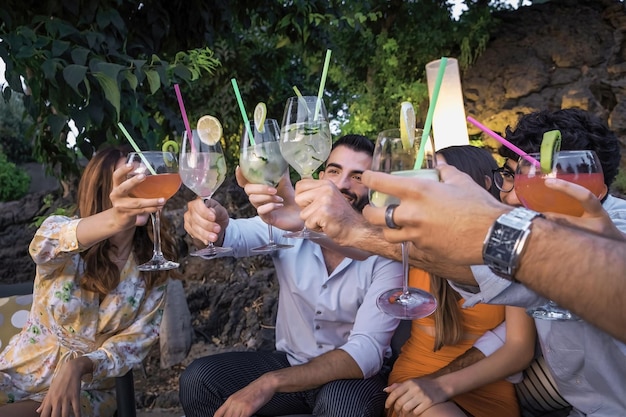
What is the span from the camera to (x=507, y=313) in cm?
198

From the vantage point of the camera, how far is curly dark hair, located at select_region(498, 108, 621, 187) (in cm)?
195

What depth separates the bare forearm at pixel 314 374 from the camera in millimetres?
2137

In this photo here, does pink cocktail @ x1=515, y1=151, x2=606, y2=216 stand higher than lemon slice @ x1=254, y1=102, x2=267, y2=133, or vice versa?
lemon slice @ x1=254, y1=102, x2=267, y2=133

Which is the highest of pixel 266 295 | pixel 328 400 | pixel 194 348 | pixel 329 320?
pixel 329 320

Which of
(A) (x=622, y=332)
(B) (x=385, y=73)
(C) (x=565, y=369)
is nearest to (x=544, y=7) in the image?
(B) (x=385, y=73)

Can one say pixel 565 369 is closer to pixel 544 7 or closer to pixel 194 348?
pixel 194 348

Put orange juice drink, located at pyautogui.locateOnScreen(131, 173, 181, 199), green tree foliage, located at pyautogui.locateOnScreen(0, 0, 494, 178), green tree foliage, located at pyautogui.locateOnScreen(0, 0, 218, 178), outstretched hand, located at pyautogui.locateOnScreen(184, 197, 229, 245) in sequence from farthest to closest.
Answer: green tree foliage, located at pyautogui.locateOnScreen(0, 0, 494, 178)
green tree foliage, located at pyautogui.locateOnScreen(0, 0, 218, 178)
outstretched hand, located at pyautogui.locateOnScreen(184, 197, 229, 245)
orange juice drink, located at pyautogui.locateOnScreen(131, 173, 181, 199)

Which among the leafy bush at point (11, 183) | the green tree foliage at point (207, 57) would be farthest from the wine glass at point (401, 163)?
the leafy bush at point (11, 183)

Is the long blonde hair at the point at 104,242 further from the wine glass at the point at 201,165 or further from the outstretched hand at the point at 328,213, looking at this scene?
the outstretched hand at the point at 328,213

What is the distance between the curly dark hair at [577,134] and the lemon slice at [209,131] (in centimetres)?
107

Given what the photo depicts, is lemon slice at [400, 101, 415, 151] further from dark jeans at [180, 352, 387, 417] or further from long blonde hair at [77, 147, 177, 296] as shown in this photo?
long blonde hair at [77, 147, 177, 296]

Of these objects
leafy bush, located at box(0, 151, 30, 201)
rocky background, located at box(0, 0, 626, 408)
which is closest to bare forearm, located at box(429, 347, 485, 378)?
rocky background, located at box(0, 0, 626, 408)

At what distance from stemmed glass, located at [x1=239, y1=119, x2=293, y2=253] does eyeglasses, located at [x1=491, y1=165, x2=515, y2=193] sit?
0.81 metres

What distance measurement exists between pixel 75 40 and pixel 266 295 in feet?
10.4
